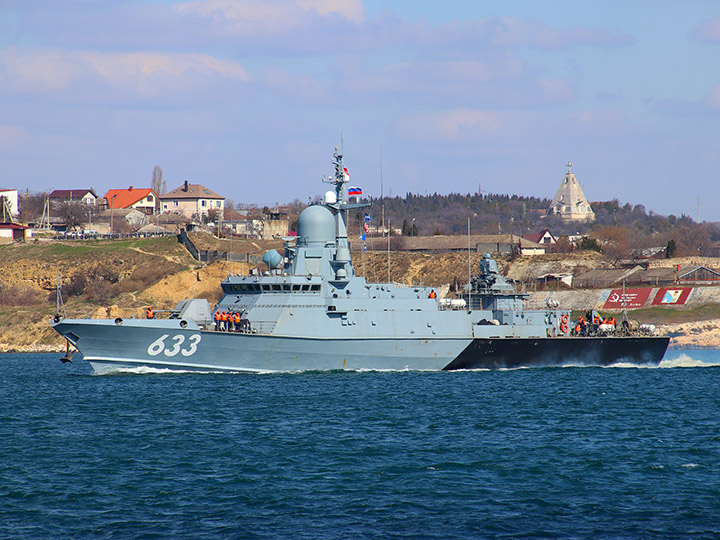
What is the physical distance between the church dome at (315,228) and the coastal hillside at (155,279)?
93.2 feet

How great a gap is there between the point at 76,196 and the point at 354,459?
11462cm

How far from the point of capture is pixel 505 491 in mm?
16297

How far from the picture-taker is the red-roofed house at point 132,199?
393 feet

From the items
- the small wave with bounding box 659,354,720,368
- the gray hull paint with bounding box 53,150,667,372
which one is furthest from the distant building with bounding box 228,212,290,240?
the gray hull paint with bounding box 53,150,667,372

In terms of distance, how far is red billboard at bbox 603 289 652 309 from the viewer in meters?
63.9

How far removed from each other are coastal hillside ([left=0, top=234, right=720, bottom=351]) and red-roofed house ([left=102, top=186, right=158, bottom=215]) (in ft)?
118

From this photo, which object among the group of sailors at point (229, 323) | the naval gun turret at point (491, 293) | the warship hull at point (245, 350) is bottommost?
the warship hull at point (245, 350)

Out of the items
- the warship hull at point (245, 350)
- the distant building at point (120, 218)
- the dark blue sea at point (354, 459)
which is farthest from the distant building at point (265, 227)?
the dark blue sea at point (354, 459)

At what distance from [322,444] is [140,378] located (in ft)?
45.1

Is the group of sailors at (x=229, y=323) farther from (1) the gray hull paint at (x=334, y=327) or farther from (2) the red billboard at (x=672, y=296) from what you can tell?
(2) the red billboard at (x=672, y=296)

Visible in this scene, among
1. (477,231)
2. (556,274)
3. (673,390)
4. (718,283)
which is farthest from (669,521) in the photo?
(477,231)

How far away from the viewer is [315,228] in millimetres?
36250

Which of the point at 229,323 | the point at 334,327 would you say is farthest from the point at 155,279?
the point at 334,327

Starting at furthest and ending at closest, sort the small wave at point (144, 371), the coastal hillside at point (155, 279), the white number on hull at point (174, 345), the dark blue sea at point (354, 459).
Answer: the coastal hillside at point (155, 279) < the small wave at point (144, 371) < the white number on hull at point (174, 345) < the dark blue sea at point (354, 459)
